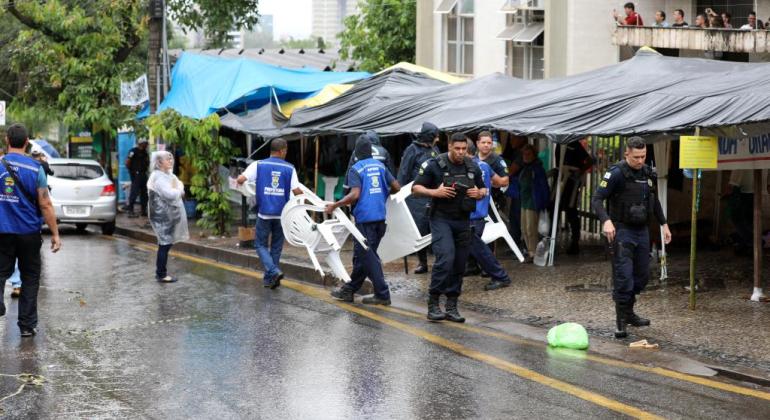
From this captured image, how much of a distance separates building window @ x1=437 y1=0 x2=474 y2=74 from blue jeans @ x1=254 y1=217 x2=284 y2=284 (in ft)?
50.0

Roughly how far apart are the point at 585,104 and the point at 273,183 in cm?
397

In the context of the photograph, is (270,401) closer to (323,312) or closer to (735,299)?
(323,312)

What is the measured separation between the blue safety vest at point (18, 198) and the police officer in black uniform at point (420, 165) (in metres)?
4.91

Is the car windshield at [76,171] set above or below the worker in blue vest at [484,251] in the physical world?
above

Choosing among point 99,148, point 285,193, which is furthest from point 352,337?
point 99,148

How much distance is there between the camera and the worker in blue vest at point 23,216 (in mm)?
10352

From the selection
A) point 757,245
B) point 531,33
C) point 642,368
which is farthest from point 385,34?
point 642,368

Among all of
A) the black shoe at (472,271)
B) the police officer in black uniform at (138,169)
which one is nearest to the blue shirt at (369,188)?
the black shoe at (472,271)

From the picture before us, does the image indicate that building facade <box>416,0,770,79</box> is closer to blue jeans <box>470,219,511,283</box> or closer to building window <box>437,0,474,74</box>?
building window <box>437,0,474,74</box>

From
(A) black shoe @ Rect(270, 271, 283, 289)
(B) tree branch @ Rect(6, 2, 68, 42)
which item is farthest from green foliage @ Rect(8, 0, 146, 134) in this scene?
(A) black shoe @ Rect(270, 271, 283, 289)

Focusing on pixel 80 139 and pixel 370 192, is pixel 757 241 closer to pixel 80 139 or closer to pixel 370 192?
Result: pixel 370 192

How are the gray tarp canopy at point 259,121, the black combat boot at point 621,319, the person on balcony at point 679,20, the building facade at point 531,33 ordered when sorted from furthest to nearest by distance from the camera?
the building facade at point 531,33 → the person on balcony at point 679,20 → the gray tarp canopy at point 259,121 → the black combat boot at point 621,319

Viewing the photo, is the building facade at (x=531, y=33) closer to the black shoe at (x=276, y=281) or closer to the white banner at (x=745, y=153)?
the white banner at (x=745, y=153)

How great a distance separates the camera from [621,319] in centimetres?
1046
